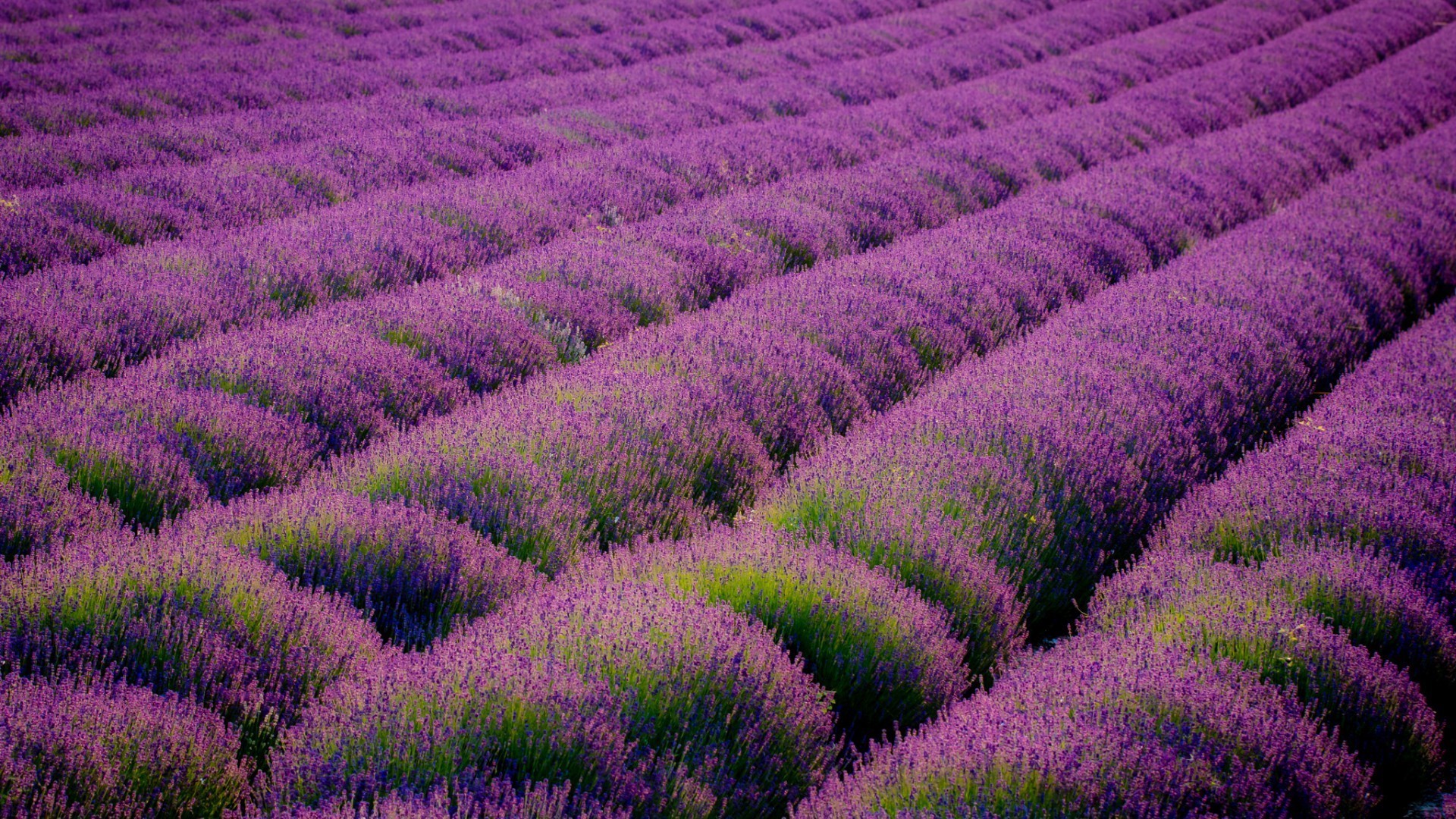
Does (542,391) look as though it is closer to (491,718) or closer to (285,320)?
(285,320)

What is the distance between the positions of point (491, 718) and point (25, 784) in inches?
33.1

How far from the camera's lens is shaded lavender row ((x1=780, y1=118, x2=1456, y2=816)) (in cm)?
205

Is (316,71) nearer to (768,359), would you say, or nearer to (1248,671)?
(768,359)

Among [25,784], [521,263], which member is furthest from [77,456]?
[521,263]

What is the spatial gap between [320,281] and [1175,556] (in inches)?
169

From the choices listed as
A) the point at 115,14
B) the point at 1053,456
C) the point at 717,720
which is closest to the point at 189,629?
the point at 717,720

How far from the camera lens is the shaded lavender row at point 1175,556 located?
2053 mm

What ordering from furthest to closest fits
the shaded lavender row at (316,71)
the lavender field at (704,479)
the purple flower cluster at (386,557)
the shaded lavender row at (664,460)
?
the shaded lavender row at (316,71)
the shaded lavender row at (664,460)
the purple flower cluster at (386,557)
the lavender field at (704,479)

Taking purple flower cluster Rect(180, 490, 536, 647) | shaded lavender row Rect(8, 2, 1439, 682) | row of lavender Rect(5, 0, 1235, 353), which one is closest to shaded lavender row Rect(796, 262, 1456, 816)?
shaded lavender row Rect(8, 2, 1439, 682)

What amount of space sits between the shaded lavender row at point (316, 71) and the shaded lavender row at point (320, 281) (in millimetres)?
4161

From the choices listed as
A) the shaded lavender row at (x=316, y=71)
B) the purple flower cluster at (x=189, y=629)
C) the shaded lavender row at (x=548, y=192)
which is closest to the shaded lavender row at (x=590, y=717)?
the purple flower cluster at (x=189, y=629)

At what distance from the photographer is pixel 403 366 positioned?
3898mm

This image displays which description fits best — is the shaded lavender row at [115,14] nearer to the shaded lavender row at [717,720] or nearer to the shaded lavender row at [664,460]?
the shaded lavender row at [664,460]

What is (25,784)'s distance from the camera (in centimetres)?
167
